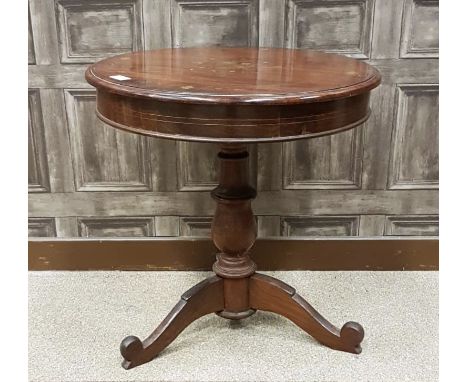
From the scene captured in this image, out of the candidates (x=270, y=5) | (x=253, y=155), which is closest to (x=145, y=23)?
(x=270, y=5)

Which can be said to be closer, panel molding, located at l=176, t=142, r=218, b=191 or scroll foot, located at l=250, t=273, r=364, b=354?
scroll foot, located at l=250, t=273, r=364, b=354

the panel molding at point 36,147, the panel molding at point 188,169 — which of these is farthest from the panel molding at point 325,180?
the panel molding at point 36,147

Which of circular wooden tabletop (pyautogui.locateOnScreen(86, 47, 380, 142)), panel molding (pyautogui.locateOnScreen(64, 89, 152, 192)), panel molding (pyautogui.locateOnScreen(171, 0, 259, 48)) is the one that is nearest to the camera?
circular wooden tabletop (pyautogui.locateOnScreen(86, 47, 380, 142))

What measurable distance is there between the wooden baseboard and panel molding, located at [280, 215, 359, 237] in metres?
0.03

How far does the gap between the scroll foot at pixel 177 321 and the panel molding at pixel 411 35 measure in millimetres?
1013

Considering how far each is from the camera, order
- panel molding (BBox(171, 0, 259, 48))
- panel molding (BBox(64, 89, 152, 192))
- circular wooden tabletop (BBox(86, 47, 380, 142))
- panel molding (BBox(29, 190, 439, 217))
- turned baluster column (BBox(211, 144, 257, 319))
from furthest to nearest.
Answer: panel molding (BBox(29, 190, 439, 217)), panel molding (BBox(64, 89, 152, 192)), panel molding (BBox(171, 0, 259, 48)), turned baluster column (BBox(211, 144, 257, 319)), circular wooden tabletop (BBox(86, 47, 380, 142))

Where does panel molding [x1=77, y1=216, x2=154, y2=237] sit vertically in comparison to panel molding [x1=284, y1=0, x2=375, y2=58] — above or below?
below

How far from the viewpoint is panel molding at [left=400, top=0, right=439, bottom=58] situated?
5.94ft

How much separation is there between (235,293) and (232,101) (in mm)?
759

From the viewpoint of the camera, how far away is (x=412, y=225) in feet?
6.79

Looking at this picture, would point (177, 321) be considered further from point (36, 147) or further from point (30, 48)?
point (30, 48)

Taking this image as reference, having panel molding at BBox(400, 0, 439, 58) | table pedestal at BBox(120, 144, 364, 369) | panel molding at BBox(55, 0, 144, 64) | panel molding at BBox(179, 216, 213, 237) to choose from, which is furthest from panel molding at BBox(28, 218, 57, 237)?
panel molding at BBox(400, 0, 439, 58)

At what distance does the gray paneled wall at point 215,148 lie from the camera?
5.98ft

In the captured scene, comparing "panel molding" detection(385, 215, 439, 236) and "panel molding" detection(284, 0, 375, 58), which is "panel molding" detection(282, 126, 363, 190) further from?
"panel molding" detection(284, 0, 375, 58)
